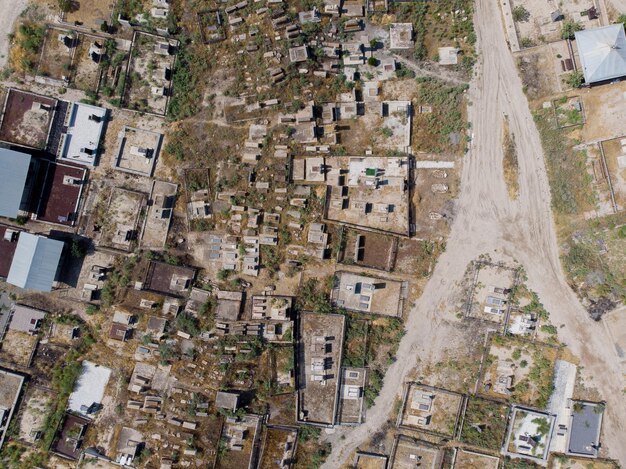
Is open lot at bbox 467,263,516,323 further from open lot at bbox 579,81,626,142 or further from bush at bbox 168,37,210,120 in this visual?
bush at bbox 168,37,210,120

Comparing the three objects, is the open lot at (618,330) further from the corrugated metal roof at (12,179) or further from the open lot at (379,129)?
the corrugated metal roof at (12,179)

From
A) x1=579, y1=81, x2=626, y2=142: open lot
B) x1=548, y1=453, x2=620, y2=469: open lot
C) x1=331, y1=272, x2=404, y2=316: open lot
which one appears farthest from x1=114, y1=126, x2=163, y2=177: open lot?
x1=548, y1=453, x2=620, y2=469: open lot

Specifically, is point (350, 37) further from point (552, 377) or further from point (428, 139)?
point (552, 377)

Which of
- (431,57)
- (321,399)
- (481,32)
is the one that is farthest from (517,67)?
(321,399)

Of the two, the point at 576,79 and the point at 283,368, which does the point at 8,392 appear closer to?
the point at 283,368

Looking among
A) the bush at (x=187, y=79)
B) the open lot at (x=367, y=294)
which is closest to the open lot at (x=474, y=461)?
the open lot at (x=367, y=294)

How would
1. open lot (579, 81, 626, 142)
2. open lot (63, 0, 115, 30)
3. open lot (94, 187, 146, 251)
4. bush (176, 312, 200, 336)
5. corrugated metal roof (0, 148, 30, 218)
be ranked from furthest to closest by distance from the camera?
open lot (63, 0, 115, 30) < open lot (94, 187, 146, 251) < bush (176, 312, 200, 336) < open lot (579, 81, 626, 142) < corrugated metal roof (0, 148, 30, 218)
